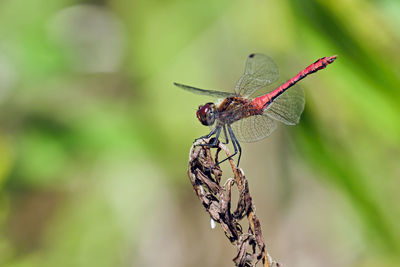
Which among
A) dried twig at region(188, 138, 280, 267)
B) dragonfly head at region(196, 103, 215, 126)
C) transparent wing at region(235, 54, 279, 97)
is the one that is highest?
transparent wing at region(235, 54, 279, 97)

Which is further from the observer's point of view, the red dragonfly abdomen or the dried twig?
the red dragonfly abdomen

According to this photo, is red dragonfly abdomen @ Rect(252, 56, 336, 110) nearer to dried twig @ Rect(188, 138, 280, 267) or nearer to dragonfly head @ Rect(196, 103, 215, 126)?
dragonfly head @ Rect(196, 103, 215, 126)

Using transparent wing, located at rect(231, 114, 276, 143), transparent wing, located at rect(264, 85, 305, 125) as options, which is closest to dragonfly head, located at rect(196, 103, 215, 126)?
transparent wing, located at rect(231, 114, 276, 143)

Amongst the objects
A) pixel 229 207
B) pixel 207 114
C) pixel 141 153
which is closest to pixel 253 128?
pixel 207 114

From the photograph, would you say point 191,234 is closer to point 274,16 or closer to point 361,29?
point 274,16

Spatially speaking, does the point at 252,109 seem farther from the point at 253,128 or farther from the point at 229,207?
the point at 229,207

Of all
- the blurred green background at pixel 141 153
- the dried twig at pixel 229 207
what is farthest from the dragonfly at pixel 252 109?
the blurred green background at pixel 141 153

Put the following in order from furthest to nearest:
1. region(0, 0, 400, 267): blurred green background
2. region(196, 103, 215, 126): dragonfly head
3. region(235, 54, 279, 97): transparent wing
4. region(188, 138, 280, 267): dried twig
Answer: region(0, 0, 400, 267): blurred green background, region(235, 54, 279, 97): transparent wing, region(196, 103, 215, 126): dragonfly head, region(188, 138, 280, 267): dried twig
